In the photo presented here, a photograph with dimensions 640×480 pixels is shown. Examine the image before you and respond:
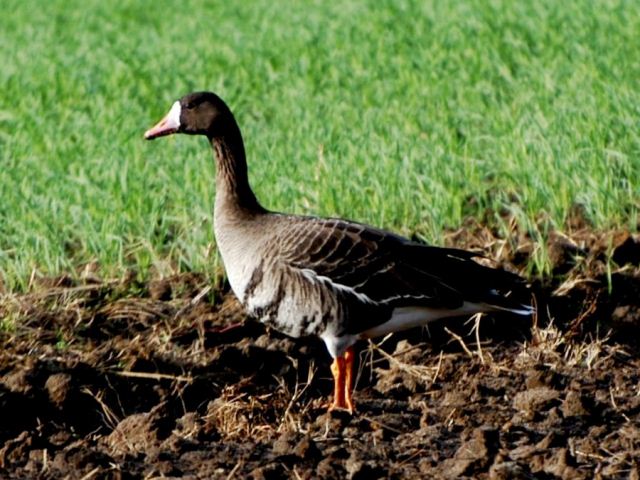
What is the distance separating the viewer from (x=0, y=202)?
892 centimetres

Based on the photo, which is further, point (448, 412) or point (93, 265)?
point (93, 265)

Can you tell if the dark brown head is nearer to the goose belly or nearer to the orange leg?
the goose belly

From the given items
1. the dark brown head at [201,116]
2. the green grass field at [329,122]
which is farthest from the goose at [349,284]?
the green grass field at [329,122]

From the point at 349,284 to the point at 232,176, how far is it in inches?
38.3

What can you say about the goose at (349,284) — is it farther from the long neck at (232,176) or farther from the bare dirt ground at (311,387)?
the long neck at (232,176)

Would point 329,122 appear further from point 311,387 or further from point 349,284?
point 349,284

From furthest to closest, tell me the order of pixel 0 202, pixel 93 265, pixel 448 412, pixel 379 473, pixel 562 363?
pixel 0 202 → pixel 93 265 → pixel 562 363 → pixel 448 412 → pixel 379 473

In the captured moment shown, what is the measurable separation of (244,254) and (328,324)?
0.50 metres

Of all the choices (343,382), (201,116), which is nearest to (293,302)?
(343,382)

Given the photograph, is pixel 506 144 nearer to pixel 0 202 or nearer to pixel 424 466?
pixel 0 202

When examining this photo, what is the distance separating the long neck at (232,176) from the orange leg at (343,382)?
87 centimetres

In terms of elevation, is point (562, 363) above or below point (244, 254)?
below

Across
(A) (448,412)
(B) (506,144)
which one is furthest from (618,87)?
(A) (448,412)

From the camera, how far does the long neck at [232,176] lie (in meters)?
6.99
